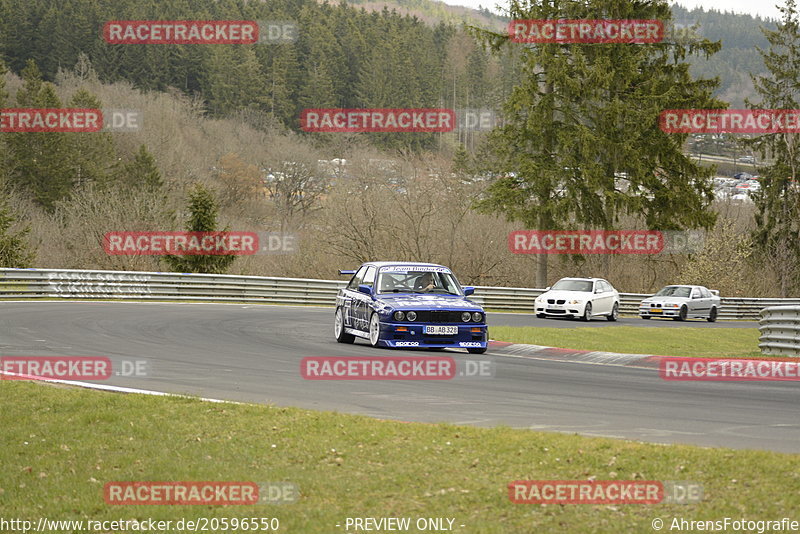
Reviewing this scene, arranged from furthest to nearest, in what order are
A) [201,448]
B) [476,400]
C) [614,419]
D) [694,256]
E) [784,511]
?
[694,256] → [476,400] → [614,419] → [201,448] → [784,511]

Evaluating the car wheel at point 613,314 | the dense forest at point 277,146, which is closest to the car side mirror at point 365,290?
the car wheel at point 613,314

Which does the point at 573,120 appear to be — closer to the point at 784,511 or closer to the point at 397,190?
the point at 397,190

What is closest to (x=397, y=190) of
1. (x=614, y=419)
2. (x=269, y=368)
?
(x=269, y=368)

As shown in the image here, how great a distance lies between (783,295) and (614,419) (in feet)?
180

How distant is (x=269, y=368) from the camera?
48.4 ft

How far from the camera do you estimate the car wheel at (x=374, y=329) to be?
60.1ft

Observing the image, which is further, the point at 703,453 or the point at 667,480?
the point at 703,453

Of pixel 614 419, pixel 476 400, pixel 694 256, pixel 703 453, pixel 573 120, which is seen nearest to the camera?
pixel 703 453

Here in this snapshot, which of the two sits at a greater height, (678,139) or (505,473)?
(678,139)
